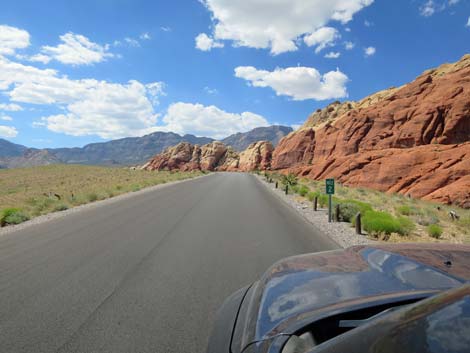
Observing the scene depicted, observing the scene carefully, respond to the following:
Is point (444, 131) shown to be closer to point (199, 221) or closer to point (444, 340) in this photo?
point (199, 221)

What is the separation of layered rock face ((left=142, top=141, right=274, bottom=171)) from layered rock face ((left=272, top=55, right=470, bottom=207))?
58050mm

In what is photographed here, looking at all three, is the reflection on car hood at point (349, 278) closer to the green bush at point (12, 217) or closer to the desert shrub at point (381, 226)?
the desert shrub at point (381, 226)

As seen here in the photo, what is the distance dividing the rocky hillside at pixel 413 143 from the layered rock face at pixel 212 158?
5590 centimetres

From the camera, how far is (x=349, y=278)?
2.35 meters

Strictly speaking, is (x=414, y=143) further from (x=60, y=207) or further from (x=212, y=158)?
(x=212, y=158)

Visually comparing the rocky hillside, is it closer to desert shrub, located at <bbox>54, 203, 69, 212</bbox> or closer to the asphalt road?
the asphalt road

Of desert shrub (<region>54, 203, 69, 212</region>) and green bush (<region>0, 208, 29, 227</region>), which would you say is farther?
desert shrub (<region>54, 203, 69, 212</region>)

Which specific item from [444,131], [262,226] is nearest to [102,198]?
[262,226]

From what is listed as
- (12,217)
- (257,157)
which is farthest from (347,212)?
(257,157)

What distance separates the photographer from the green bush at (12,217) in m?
11.6

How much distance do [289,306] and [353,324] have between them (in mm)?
417

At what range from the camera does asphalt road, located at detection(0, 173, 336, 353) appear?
353 cm

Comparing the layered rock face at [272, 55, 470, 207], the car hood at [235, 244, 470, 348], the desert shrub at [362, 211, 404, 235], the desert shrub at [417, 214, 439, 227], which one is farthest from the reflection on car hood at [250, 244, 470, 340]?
the layered rock face at [272, 55, 470, 207]

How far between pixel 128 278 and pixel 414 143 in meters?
39.0
